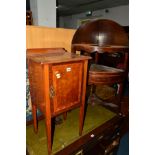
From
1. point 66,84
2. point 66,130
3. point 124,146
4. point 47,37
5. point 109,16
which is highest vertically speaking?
point 109,16

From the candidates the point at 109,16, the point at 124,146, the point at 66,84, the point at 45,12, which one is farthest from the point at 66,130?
the point at 109,16

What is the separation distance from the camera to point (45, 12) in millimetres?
3035

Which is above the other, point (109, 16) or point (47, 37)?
point (109, 16)

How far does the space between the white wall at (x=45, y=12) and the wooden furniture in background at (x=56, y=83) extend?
6.36 feet

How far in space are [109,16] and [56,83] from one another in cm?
698

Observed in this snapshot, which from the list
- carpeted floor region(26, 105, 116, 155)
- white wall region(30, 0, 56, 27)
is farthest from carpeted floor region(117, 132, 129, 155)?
white wall region(30, 0, 56, 27)

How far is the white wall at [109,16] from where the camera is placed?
665 centimetres

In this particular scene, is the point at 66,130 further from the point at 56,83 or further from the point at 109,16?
the point at 109,16

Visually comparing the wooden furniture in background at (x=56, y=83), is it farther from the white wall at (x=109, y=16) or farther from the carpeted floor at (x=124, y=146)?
the white wall at (x=109, y=16)

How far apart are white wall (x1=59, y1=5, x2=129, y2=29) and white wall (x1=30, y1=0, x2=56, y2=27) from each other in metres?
4.46

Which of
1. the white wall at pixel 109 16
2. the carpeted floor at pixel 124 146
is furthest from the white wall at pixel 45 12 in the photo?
the white wall at pixel 109 16
